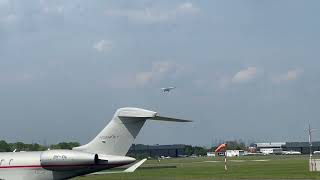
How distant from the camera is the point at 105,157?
98.2ft

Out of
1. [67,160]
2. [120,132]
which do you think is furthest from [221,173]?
[67,160]

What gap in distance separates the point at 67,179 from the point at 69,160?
6.23 ft

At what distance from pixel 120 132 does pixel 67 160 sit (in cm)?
296

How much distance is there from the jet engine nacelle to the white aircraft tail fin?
942 millimetres

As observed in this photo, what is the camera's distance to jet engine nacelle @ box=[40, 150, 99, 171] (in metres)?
29.5

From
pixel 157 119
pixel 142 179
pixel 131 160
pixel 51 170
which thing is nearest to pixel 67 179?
pixel 51 170

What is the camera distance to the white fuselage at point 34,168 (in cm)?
2983

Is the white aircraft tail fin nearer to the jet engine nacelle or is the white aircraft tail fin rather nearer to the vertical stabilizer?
the vertical stabilizer

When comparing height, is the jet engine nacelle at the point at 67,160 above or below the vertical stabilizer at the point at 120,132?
below

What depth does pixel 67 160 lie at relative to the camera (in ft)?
97.1

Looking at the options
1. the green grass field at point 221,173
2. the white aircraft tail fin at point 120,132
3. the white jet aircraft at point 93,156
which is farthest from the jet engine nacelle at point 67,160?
the green grass field at point 221,173

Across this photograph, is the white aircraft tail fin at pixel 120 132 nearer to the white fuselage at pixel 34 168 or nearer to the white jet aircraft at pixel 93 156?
the white jet aircraft at pixel 93 156

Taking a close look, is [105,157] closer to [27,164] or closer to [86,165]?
[86,165]

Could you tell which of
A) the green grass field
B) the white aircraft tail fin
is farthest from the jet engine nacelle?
the green grass field
